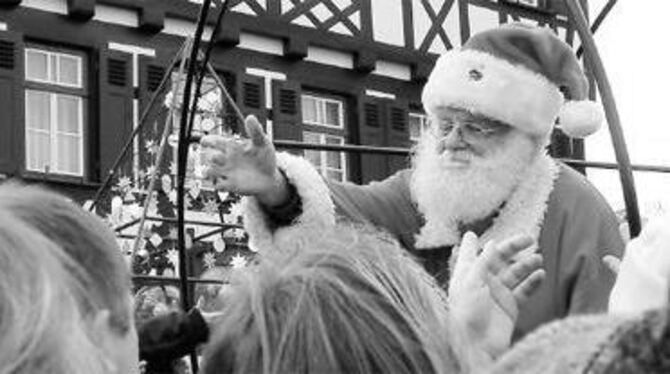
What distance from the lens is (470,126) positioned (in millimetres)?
2764

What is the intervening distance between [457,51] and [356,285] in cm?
201

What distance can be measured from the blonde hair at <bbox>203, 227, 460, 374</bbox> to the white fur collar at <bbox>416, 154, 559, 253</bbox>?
1.44 meters

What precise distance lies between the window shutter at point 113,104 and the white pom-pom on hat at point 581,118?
8.08 m

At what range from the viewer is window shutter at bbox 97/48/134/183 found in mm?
10617

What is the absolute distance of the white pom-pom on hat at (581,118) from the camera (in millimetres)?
2684

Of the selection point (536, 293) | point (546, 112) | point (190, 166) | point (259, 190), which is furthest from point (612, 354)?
point (190, 166)

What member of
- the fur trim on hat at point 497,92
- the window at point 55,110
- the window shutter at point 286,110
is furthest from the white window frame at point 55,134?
the fur trim on hat at point 497,92

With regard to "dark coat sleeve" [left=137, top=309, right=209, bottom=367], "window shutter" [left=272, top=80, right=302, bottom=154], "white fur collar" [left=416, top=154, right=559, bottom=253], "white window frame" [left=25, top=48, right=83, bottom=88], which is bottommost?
"dark coat sleeve" [left=137, top=309, right=209, bottom=367]

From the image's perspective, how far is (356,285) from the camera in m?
1.07

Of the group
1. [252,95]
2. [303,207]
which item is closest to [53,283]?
[303,207]

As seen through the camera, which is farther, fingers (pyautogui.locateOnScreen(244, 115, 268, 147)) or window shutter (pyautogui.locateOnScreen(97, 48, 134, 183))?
window shutter (pyautogui.locateOnScreen(97, 48, 134, 183))

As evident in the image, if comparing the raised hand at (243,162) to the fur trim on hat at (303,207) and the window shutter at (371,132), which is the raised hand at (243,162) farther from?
the window shutter at (371,132)

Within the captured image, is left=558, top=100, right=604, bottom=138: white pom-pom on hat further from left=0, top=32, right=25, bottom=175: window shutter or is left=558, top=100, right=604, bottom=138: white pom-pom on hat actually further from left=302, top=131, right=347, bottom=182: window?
left=302, top=131, right=347, bottom=182: window

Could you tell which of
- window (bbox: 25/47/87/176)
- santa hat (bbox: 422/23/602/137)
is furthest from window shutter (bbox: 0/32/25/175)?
santa hat (bbox: 422/23/602/137)
